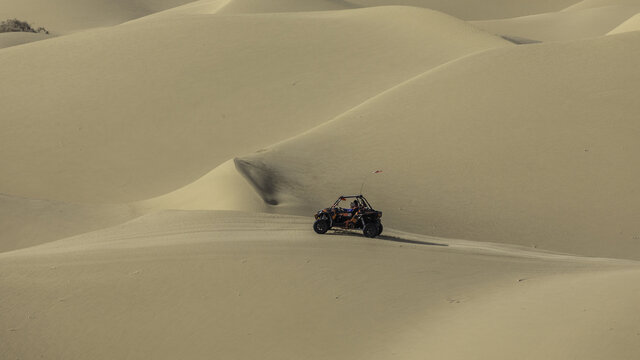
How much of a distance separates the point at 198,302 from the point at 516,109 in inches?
501

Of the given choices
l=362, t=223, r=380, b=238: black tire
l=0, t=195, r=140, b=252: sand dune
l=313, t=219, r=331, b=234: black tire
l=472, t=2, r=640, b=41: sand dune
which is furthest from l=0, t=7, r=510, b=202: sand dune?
l=472, t=2, r=640, b=41: sand dune

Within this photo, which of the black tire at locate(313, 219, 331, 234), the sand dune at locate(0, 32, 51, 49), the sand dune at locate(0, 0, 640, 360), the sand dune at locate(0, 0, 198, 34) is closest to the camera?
the sand dune at locate(0, 0, 640, 360)

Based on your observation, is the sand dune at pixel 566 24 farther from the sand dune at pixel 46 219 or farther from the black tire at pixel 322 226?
the black tire at pixel 322 226

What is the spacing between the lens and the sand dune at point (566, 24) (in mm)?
42719

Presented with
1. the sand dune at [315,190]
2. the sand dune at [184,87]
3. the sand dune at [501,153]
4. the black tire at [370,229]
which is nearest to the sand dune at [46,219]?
the sand dune at [315,190]

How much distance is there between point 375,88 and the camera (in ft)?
80.1

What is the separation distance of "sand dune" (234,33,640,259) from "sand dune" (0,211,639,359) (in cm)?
461

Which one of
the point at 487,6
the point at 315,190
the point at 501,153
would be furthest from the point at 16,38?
the point at 487,6

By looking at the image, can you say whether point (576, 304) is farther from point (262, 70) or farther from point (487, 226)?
point (262, 70)

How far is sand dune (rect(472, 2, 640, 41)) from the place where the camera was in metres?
42.7

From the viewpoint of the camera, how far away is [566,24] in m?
45.2

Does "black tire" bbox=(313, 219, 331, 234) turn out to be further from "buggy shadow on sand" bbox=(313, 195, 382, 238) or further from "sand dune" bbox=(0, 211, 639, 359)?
"sand dune" bbox=(0, 211, 639, 359)

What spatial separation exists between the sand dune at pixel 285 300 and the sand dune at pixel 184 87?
9216 millimetres

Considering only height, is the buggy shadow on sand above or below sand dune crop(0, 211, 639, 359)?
above
